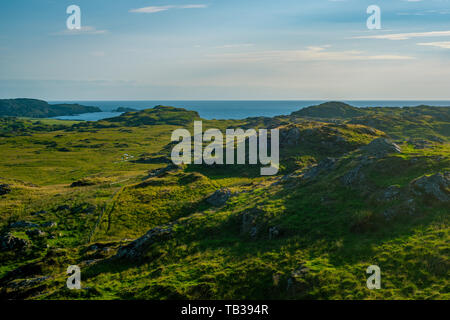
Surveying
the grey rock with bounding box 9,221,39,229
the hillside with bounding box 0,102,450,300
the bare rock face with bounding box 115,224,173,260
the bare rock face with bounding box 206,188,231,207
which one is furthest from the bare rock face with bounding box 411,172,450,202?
the grey rock with bounding box 9,221,39,229

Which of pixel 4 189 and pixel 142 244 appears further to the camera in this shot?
pixel 4 189

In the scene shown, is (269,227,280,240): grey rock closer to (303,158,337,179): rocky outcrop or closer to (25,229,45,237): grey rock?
(303,158,337,179): rocky outcrop

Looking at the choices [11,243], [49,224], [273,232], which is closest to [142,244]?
[273,232]

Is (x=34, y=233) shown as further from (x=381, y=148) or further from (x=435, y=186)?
(x=381, y=148)

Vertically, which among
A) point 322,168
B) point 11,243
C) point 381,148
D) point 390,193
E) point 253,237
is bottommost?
point 11,243

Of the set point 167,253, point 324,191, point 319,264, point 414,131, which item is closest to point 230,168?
point 324,191

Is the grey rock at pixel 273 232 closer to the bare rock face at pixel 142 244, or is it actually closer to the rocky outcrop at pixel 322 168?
the bare rock face at pixel 142 244
